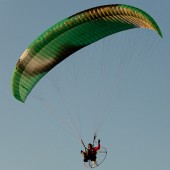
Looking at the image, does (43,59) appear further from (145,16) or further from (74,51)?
(145,16)

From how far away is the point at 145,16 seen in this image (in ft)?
78.3

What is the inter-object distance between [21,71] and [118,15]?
22.1 feet

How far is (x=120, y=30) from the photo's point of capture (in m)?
27.4

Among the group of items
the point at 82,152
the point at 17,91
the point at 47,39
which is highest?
the point at 47,39

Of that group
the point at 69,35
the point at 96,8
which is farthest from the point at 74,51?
the point at 96,8

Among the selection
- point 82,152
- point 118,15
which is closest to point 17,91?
point 82,152

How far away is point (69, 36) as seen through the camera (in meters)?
27.2

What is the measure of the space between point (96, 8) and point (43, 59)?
4500 mm

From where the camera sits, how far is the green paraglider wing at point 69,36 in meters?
25.1

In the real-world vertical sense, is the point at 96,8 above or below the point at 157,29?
above

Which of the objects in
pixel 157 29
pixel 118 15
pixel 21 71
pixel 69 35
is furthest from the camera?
pixel 21 71

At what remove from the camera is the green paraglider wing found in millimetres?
25094

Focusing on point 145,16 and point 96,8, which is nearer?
point 145,16

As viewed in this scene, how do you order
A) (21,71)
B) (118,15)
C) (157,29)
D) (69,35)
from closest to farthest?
1. (157,29)
2. (118,15)
3. (69,35)
4. (21,71)
